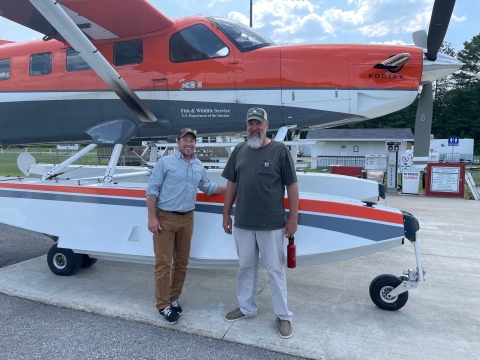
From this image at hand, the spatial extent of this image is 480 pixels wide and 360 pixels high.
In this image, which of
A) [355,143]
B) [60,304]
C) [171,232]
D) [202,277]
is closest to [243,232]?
[171,232]

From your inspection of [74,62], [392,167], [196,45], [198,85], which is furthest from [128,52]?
[392,167]

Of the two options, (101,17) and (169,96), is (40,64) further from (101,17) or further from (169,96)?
(169,96)

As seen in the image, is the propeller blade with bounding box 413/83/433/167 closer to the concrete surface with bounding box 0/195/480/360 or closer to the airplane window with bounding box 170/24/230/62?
the concrete surface with bounding box 0/195/480/360

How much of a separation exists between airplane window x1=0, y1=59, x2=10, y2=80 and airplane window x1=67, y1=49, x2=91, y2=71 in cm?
101

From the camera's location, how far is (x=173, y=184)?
3018 mm

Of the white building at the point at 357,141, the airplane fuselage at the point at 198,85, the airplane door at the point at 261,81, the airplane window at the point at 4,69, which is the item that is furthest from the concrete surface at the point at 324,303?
the white building at the point at 357,141

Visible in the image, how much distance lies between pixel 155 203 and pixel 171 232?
0.28 meters

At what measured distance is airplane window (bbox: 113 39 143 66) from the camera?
4.50 metres

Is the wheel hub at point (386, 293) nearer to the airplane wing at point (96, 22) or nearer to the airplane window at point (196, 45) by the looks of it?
the airplane window at point (196, 45)

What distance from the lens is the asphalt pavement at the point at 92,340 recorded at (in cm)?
253

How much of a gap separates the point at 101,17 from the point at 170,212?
99.5 inches

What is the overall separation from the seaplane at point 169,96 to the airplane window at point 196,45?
1cm

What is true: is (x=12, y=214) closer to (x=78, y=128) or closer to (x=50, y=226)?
(x=50, y=226)

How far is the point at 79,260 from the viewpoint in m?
4.09
